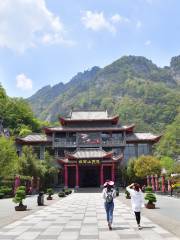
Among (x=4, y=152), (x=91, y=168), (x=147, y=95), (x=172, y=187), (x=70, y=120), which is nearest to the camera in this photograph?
(x=172, y=187)

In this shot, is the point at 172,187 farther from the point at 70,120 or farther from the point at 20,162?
the point at 70,120

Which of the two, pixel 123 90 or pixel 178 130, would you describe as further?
pixel 123 90

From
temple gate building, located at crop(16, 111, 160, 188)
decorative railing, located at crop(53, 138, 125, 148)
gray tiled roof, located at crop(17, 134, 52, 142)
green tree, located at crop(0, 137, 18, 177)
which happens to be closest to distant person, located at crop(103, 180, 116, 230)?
green tree, located at crop(0, 137, 18, 177)

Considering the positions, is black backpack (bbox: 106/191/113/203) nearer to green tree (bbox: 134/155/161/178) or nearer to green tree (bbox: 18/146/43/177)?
green tree (bbox: 18/146/43/177)

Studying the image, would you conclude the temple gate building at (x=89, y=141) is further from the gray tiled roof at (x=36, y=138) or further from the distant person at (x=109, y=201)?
the distant person at (x=109, y=201)

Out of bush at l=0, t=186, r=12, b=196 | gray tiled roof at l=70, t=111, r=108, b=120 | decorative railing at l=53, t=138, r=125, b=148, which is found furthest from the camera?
gray tiled roof at l=70, t=111, r=108, b=120

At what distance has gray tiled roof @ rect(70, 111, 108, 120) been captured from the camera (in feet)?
209

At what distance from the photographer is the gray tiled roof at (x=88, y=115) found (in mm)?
63706

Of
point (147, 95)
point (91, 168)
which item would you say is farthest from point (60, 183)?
point (147, 95)

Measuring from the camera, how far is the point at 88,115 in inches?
2544

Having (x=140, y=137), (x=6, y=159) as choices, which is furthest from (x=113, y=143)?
(x=6, y=159)

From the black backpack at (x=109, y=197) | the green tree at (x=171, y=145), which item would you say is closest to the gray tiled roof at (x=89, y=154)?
the green tree at (x=171, y=145)

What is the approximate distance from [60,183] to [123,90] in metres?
106

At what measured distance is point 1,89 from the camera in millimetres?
84375
